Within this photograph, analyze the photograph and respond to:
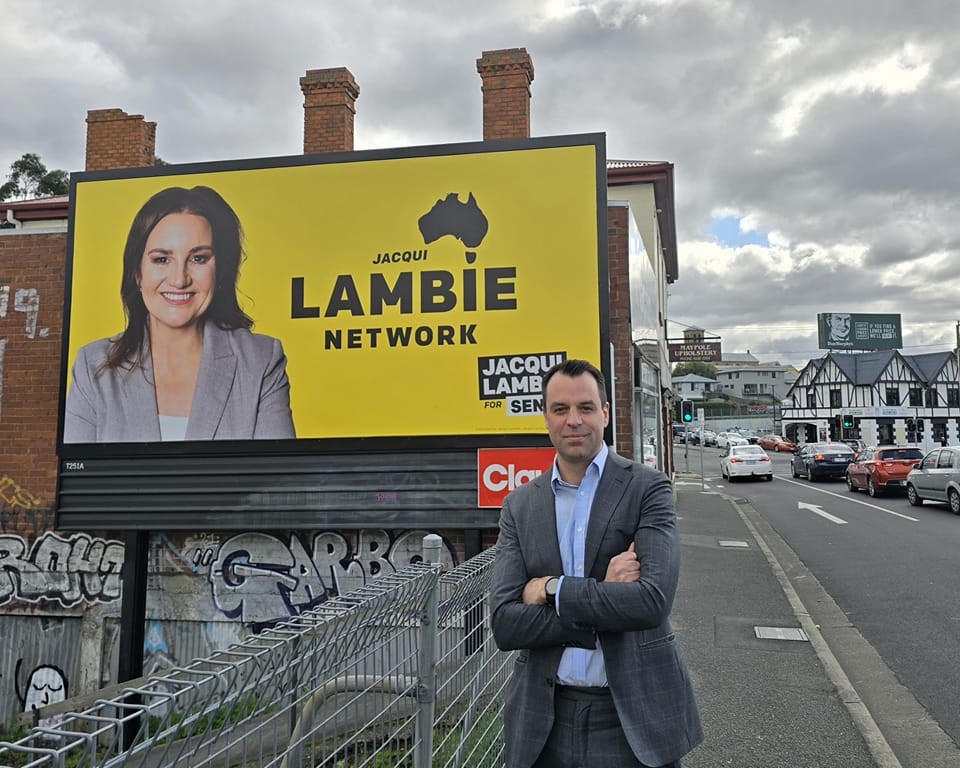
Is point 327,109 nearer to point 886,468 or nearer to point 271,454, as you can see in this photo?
point 271,454

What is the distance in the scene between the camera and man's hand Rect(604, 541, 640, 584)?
221cm

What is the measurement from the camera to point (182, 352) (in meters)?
8.39

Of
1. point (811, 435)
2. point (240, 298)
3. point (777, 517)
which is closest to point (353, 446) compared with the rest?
point (240, 298)

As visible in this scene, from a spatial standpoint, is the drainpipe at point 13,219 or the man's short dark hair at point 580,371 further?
the drainpipe at point 13,219

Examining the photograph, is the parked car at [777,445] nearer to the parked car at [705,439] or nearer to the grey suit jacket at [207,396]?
the parked car at [705,439]

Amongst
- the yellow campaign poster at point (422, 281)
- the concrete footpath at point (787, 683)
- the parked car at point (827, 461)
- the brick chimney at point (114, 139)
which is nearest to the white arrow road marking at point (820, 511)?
the concrete footpath at point (787, 683)

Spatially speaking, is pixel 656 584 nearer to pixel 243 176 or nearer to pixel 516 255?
pixel 516 255

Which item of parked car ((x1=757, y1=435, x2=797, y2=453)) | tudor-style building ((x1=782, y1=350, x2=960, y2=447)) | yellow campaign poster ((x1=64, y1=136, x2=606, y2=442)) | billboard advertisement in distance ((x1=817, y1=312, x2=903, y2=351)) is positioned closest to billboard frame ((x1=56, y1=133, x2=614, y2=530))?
yellow campaign poster ((x1=64, y1=136, x2=606, y2=442))

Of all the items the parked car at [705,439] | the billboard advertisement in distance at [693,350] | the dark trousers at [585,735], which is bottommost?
the dark trousers at [585,735]

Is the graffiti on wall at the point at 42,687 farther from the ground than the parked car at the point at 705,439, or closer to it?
closer to it

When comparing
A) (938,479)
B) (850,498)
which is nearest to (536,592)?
(938,479)

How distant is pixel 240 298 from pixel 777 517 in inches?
552

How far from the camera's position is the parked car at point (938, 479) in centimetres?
1706

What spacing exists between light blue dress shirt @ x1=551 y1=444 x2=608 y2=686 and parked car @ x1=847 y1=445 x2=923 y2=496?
71.2 ft
